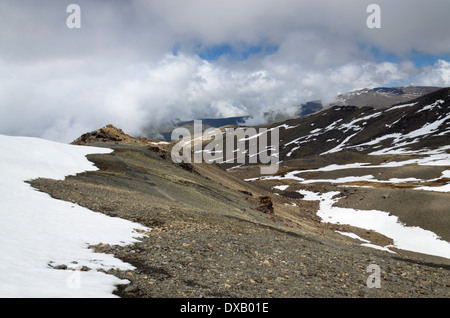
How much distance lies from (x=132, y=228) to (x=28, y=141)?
27398 millimetres

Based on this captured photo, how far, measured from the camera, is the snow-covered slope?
7.50 metres

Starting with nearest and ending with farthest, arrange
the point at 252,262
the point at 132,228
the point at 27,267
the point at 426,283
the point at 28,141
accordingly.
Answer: the point at 27,267, the point at 252,262, the point at 426,283, the point at 132,228, the point at 28,141

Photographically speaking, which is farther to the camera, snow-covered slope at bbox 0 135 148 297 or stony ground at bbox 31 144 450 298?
stony ground at bbox 31 144 450 298

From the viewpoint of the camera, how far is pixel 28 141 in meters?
34.2

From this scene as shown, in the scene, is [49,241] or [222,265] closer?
[49,241]

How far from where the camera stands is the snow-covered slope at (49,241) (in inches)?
295

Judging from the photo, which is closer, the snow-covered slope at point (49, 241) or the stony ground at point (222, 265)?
the snow-covered slope at point (49, 241)

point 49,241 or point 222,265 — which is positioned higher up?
point 49,241

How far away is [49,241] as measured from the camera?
10.9m

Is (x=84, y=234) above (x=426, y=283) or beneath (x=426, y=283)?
above

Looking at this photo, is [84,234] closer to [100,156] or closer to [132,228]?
[132,228]

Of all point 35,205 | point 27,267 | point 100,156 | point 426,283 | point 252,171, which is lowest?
point 426,283
